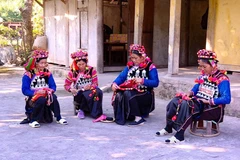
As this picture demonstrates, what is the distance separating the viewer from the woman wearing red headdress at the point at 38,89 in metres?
5.18

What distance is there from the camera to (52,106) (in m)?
5.38

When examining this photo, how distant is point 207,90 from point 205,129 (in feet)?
2.60

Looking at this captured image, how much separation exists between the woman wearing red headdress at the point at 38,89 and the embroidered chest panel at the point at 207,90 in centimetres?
218

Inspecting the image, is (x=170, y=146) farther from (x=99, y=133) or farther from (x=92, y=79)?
(x=92, y=79)

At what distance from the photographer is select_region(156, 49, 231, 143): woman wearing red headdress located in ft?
14.5

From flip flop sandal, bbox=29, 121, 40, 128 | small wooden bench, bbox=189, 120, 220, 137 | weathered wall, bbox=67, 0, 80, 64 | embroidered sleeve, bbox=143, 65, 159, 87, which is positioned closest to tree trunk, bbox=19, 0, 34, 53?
weathered wall, bbox=67, 0, 80, 64

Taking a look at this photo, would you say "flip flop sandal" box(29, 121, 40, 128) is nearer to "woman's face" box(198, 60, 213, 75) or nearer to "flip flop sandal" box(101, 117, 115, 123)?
"flip flop sandal" box(101, 117, 115, 123)

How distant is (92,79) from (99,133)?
1.15 m

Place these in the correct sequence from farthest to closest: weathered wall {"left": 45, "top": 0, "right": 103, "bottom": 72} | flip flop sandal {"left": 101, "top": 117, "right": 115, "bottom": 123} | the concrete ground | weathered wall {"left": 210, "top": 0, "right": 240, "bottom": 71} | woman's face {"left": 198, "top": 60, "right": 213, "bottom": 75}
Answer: weathered wall {"left": 45, "top": 0, "right": 103, "bottom": 72}
weathered wall {"left": 210, "top": 0, "right": 240, "bottom": 71}
flip flop sandal {"left": 101, "top": 117, "right": 115, "bottom": 123}
woman's face {"left": 198, "top": 60, "right": 213, "bottom": 75}
the concrete ground

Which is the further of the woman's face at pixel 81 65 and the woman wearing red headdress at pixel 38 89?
the woman's face at pixel 81 65

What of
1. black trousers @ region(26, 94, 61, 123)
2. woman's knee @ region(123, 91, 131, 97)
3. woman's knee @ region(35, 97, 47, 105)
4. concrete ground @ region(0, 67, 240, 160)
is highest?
woman's knee @ region(123, 91, 131, 97)

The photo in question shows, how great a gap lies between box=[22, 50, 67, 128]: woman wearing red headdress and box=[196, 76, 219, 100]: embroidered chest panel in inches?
85.9

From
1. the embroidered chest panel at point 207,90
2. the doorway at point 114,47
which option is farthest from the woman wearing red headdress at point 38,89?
the doorway at point 114,47

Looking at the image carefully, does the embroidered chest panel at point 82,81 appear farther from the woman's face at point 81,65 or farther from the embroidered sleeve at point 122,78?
the embroidered sleeve at point 122,78
